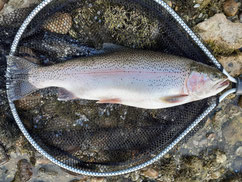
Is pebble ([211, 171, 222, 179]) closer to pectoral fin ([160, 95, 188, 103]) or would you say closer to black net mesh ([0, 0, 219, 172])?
black net mesh ([0, 0, 219, 172])

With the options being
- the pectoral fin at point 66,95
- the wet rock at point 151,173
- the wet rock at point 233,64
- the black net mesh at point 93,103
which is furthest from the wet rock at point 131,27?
the wet rock at point 151,173

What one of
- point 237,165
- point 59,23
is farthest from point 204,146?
point 59,23

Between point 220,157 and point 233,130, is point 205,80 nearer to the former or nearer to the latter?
point 233,130

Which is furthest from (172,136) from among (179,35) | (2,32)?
(2,32)

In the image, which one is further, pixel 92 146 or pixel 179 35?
pixel 92 146

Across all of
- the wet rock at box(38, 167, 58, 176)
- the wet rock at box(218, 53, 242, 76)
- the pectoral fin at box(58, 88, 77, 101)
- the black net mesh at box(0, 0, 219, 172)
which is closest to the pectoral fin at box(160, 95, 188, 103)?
the black net mesh at box(0, 0, 219, 172)

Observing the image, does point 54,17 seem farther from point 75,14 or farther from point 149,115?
point 149,115

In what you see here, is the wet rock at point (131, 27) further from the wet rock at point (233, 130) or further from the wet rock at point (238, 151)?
the wet rock at point (238, 151)
